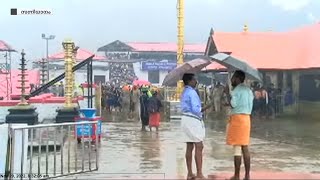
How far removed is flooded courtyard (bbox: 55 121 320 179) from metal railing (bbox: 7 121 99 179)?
33cm

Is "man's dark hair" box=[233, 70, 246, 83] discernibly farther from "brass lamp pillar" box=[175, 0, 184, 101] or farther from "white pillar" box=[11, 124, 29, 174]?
"brass lamp pillar" box=[175, 0, 184, 101]

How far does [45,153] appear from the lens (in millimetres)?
9164

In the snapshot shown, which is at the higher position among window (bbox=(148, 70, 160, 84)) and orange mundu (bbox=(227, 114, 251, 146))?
window (bbox=(148, 70, 160, 84))

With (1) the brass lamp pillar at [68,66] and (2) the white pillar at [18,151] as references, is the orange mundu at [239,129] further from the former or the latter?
(1) the brass lamp pillar at [68,66]

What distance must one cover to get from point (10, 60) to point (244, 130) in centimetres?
4575

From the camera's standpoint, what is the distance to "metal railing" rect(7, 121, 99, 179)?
26.6 feet

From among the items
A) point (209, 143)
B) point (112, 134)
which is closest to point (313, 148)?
point (209, 143)

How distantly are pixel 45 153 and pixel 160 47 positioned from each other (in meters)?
69.0

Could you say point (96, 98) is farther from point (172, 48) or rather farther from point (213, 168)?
point (172, 48)

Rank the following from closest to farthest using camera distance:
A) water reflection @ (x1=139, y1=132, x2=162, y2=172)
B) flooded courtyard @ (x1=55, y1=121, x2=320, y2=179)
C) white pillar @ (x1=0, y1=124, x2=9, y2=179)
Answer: white pillar @ (x1=0, y1=124, x2=9, y2=179)
flooded courtyard @ (x1=55, y1=121, x2=320, y2=179)
water reflection @ (x1=139, y1=132, x2=162, y2=172)

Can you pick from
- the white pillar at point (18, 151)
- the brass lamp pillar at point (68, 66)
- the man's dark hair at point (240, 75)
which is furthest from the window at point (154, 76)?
the white pillar at point (18, 151)

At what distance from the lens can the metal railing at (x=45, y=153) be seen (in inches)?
319

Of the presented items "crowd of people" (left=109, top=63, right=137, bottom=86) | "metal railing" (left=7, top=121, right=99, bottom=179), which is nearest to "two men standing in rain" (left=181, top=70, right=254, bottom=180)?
"metal railing" (left=7, top=121, right=99, bottom=179)

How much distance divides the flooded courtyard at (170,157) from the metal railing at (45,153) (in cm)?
33
